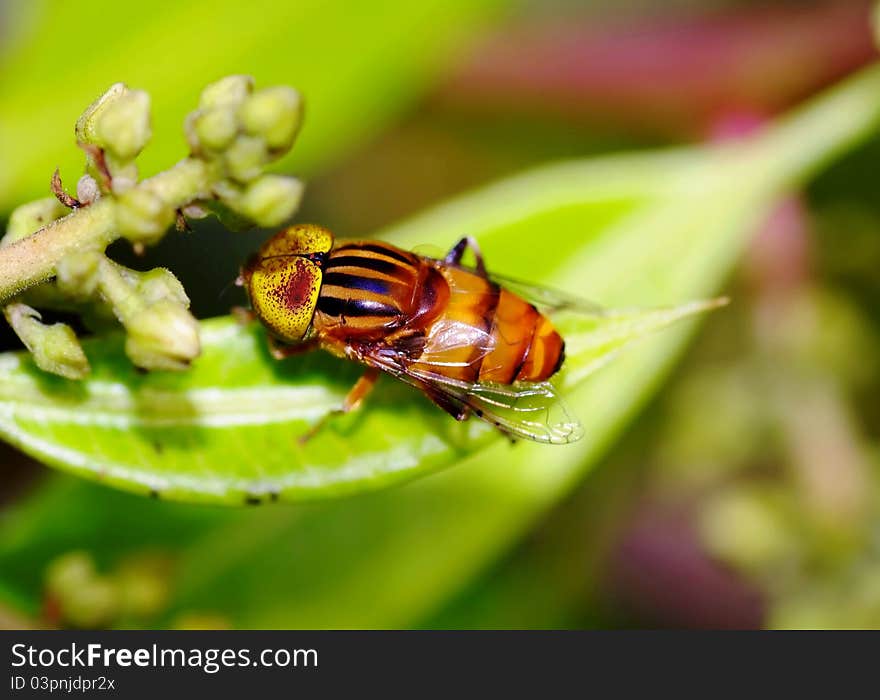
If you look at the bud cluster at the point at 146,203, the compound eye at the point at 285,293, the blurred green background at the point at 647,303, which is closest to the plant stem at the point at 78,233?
the bud cluster at the point at 146,203

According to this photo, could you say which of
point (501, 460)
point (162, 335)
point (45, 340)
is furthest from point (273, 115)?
point (501, 460)

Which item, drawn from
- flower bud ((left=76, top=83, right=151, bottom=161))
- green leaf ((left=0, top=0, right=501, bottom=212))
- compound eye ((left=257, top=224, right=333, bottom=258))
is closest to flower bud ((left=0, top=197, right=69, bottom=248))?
flower bud ((left=76, top=83, right=151, bottom=161))

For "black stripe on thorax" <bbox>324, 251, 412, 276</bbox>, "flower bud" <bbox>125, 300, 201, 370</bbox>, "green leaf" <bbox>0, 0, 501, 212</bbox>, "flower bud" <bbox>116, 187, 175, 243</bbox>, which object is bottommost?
"flower bud" <bbox>125, 300, 201, 370</bbox>

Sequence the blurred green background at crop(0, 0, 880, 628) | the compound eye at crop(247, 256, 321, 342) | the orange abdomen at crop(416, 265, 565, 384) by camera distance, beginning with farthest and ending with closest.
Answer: the blurred green background at crop(0, 0, 880, 628)
the orange abdomen at crop(416, 265, 565, 384)
the compound eye at crop(247, 256, 321, 342)

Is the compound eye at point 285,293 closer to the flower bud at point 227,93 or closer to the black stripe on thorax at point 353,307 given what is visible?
the black stripe on thorax at point 353,307

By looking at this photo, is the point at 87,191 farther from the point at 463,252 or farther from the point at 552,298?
the point at 552,298

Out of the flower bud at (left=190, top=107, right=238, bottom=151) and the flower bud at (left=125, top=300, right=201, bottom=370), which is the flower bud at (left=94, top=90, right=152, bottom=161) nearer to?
the flower bud at (left=190, top=107, right=238, bottom=151)
